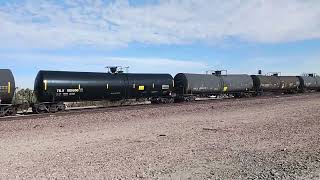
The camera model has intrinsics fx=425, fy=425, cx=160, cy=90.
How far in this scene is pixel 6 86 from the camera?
26734 mm

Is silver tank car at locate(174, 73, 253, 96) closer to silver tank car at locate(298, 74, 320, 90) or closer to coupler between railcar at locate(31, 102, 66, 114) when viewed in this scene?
coupler between railcar at locate(31, 102, 66, 114)

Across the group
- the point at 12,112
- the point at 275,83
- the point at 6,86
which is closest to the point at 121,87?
the point at 12,112

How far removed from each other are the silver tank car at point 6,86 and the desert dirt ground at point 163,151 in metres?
8.49

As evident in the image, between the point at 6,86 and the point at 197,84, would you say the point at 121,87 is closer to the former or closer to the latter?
the point at 6,86

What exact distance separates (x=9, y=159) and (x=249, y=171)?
6.03 m

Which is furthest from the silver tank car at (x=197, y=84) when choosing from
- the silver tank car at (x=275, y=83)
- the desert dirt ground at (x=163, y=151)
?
the desert dirt ground at (x=163, y=151)

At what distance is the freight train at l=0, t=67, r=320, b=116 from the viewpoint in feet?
94.4

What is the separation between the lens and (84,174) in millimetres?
9086

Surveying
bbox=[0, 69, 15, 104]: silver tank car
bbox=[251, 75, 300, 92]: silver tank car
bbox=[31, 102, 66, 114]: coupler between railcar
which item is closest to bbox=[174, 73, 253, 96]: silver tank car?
bbox=[251, 75, 300, 92]: silver tank car

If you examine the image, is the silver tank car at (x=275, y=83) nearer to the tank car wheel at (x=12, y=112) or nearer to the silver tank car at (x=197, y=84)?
the silver tank car at (x=197, y=84)

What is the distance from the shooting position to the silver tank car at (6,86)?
1045 inches

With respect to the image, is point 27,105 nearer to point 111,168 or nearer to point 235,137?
point 235,137

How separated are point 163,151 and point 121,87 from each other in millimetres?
22713

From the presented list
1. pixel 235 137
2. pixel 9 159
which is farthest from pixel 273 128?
pixel 9 159
